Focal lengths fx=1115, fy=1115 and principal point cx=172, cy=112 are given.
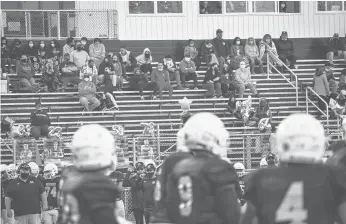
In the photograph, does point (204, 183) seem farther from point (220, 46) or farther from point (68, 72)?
point (220, 46)

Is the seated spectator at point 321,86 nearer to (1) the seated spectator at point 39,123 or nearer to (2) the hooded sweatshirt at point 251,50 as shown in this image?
(2) the hooded sweatshirt at point 251,50

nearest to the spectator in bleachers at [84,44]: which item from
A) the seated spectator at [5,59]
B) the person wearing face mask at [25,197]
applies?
the seated spectator at [5,59]

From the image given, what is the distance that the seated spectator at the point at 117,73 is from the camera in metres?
28.0

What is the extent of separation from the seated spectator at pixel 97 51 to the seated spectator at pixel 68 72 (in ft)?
3.19

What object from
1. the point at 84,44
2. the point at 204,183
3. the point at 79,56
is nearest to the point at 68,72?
the point at 79,56

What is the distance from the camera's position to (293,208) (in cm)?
743

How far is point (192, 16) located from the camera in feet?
→ 107

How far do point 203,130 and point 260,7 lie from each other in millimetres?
25076

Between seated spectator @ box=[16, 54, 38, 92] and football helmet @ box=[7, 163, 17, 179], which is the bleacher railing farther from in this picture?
football helmet @ box=[7, 163, 17, 179]

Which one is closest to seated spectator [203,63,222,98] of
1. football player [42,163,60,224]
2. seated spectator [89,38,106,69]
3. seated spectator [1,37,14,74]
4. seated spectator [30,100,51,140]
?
seated spectator [89,38,106,69]

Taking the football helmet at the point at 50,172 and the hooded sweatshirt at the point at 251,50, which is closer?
the football helmet at the point at 50,172

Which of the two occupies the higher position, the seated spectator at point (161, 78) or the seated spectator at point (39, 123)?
the seated spectator at point (161, 78)

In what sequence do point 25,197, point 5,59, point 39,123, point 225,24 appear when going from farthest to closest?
point 225,24 → point 5,59 → point 39,123 → point 25,197

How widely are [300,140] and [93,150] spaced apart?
1442mm
